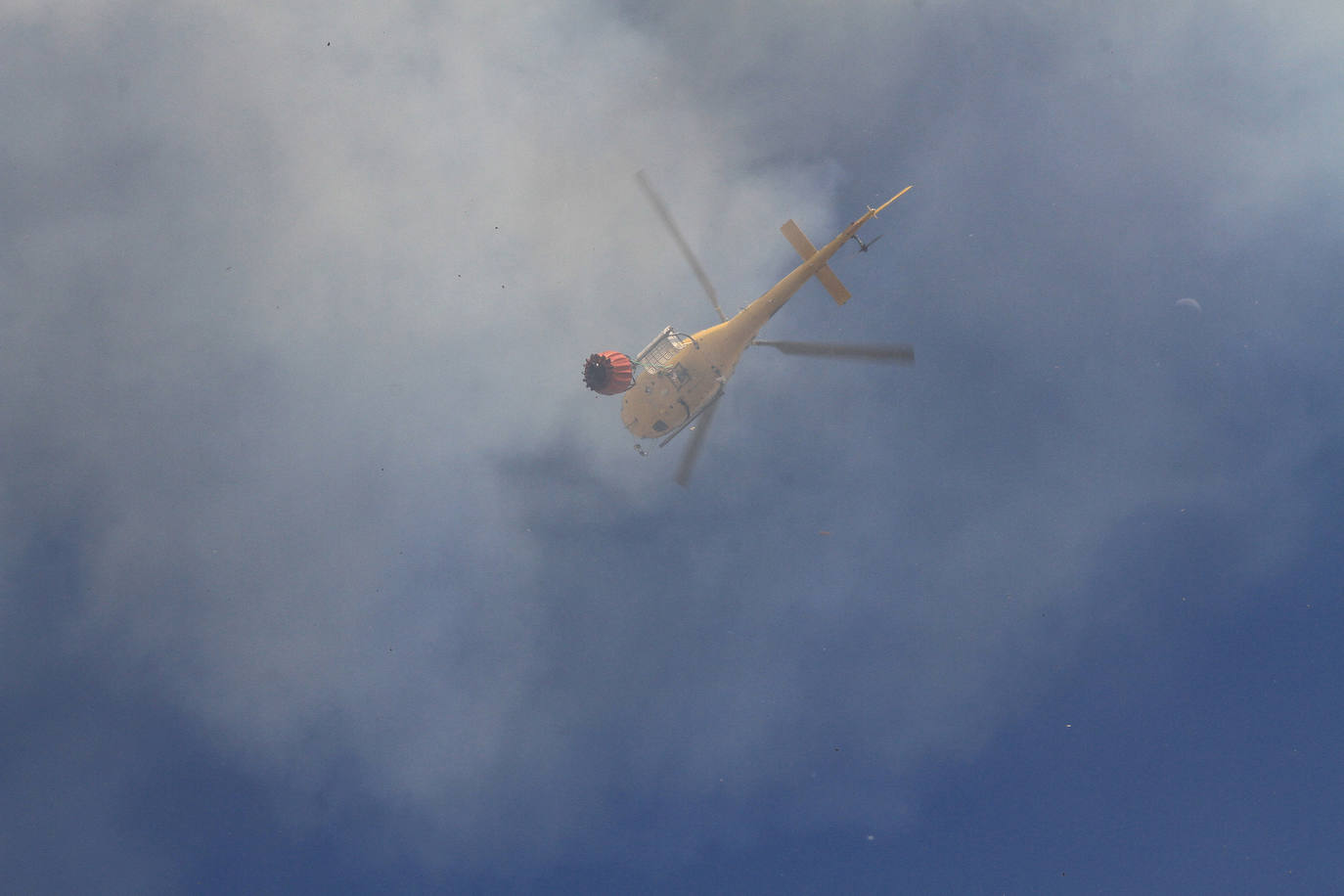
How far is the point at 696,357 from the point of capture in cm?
3048

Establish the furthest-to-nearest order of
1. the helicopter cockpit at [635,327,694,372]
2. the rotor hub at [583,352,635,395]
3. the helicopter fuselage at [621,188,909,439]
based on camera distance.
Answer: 1. the helicopter cockpit at [635,327,694,372]
2. the helicopter fuselage at [621,188,909,439]
3. the rotor hub at [583,352,635,395]

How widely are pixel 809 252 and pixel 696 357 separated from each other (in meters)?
5.72

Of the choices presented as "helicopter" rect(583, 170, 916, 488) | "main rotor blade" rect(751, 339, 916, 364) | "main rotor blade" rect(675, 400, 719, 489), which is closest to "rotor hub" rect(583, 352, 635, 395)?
"helicopter" rect(583, 170, 916, 488)

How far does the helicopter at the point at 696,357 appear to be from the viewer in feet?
97.3

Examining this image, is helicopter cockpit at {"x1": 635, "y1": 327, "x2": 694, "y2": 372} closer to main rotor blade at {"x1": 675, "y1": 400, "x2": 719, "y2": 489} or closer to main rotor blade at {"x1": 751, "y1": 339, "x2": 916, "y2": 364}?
main rotor blade at {"x1": 675, "y1": 400, "x2": 719, "y2": 489}

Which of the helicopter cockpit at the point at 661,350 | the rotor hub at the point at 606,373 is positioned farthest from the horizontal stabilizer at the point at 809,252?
the rotor hub at the point at 606,373

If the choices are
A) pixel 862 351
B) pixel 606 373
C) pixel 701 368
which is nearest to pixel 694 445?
pixel 701 368

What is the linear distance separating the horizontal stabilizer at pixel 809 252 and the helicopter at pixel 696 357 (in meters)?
0.02

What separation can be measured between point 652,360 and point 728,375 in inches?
116

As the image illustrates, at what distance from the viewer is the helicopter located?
29.7 m

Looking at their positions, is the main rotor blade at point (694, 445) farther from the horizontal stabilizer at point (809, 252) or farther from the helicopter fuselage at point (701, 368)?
the horizontal stabilizer at point (809, 252)

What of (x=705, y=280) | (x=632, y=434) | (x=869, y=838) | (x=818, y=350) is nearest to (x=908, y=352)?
(x=818, y=350)

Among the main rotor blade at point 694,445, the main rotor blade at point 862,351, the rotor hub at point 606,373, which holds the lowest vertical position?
the main rotor blade at point 862,351

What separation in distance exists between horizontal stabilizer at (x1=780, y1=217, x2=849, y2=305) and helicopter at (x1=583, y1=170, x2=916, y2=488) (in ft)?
0.08
